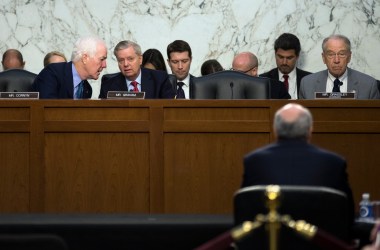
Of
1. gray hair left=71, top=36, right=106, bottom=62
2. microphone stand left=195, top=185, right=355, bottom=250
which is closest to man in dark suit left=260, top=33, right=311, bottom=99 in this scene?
gray hair left=71, top=36, right=106, bottom=62

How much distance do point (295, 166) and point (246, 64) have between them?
225 inches

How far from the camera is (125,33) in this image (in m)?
14.0

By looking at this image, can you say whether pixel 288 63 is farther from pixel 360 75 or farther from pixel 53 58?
pixel 53 58

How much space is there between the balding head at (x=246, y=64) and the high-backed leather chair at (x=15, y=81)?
2141mm

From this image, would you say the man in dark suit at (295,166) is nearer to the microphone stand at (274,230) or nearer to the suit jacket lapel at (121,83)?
the microphone stand at (274,230)

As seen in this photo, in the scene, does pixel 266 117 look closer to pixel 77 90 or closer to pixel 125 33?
pixel 77 90

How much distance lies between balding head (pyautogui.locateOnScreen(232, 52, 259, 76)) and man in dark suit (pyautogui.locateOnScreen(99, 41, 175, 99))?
151 cm

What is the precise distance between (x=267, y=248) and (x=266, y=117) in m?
3.12

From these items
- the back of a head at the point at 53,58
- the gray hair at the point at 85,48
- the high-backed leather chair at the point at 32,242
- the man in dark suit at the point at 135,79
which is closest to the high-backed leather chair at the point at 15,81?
the gray hair at the point at 85,48

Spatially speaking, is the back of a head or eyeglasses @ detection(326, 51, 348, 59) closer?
eyeglasses @ detection(326, 51, 348, 59)

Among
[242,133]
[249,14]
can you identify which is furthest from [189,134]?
[249,14]

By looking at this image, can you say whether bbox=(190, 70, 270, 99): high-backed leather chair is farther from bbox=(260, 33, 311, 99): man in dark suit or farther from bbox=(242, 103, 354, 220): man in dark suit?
bbox=(242, 103, 354, 220): man in dark suit

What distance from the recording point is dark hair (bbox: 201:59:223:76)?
13013mm

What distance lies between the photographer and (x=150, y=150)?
30.5ft
